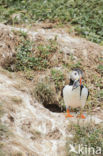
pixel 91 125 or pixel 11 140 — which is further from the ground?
pixel 11 140

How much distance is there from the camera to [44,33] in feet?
28.5

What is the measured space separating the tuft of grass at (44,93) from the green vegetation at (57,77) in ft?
1.17

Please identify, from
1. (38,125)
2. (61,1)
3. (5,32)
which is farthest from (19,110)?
(61,1)

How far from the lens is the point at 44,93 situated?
7.04m

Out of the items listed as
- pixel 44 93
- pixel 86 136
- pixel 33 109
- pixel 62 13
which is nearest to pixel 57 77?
pixel 44 93

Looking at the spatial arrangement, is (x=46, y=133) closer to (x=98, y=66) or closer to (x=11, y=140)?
(x=11, y=140)

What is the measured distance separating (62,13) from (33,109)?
4641 millimetres

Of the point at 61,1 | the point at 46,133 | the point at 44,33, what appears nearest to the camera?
the point at 46,133

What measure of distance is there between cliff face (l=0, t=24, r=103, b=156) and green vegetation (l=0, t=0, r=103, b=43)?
47.5 inches

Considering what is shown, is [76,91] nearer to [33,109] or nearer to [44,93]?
[33,109]

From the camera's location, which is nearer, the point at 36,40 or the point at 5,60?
the point at 5,60

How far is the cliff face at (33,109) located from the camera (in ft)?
16.8

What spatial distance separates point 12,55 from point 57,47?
116 cm

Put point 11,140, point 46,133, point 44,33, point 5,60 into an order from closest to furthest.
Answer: point 11,140 < point 46,133 < point 5,60 < point 44,33
